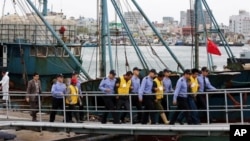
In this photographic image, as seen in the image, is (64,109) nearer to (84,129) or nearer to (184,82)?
(84,129)

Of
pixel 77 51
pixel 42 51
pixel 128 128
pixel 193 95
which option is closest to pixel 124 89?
pixel 128 128

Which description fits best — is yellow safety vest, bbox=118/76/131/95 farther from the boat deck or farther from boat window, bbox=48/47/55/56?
boat window, bbox=48/47/55/56

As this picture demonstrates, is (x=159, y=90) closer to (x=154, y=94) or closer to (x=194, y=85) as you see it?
(x=154, y=94)

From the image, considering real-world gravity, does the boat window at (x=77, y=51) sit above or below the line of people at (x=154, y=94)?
above

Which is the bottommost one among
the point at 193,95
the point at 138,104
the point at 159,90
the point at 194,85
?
the point at 138,104

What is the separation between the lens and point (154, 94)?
49.4ft

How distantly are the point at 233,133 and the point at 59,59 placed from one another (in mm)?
18636

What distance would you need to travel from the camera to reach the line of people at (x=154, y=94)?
1502 cm

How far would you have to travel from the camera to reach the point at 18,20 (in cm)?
3048

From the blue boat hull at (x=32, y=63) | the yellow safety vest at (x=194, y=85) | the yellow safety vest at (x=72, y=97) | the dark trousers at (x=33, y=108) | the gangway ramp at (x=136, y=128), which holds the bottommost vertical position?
the gangway ramp at (x=136, y=128)

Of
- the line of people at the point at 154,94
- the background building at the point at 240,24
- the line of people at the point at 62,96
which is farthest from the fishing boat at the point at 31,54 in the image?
the background building at the point at 240,24

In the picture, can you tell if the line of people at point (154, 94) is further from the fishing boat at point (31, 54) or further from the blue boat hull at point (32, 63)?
the blue boat hull at point (32, 63)

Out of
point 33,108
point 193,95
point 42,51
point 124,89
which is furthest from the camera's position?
point 42,51

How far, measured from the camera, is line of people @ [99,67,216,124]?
49.3 ft
